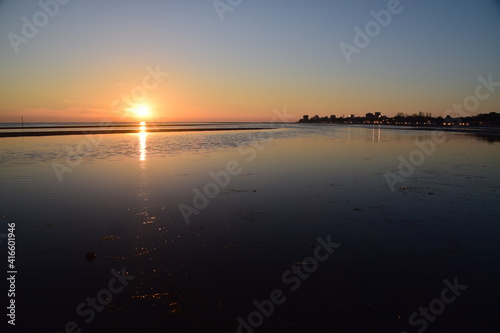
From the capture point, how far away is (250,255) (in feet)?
21.8

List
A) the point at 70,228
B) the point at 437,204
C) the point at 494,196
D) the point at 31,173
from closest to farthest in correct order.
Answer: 1. the point at 70,228
2. the point at 437,204
3. the point at 494,196
4. the point at 31,173

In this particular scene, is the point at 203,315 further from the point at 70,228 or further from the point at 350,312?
the point at 70,228

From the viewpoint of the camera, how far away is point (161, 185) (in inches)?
547

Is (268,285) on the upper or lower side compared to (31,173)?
lower

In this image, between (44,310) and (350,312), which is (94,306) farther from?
(350,312)

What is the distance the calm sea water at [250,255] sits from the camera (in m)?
4.65

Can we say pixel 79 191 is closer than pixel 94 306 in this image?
No

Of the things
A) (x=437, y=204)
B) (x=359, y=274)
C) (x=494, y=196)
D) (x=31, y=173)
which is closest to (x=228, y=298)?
(x=359, y=274)

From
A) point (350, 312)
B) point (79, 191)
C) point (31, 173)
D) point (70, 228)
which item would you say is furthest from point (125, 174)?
point (350, 312)

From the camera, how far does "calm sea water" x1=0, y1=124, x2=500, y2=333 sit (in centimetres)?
465

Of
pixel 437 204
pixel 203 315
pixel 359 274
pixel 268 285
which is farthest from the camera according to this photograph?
pixel 437 204

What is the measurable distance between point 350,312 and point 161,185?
1109 centimetres

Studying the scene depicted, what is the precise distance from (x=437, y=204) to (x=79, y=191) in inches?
590

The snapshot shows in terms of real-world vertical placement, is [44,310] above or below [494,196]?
below
